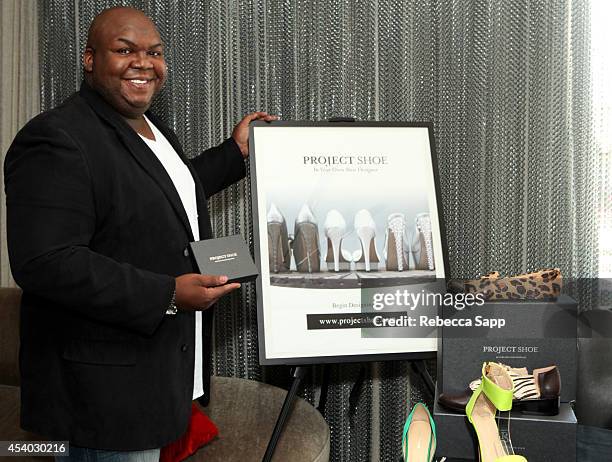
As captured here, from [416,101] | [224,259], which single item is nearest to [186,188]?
[224,259]

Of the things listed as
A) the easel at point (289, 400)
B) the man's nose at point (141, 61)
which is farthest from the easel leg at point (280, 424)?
the man's nose at point (141, 61)

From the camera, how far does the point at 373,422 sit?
253cm

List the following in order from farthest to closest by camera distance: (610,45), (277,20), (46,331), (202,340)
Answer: (277,20) < (610,45) < (202,340) < (46,331)

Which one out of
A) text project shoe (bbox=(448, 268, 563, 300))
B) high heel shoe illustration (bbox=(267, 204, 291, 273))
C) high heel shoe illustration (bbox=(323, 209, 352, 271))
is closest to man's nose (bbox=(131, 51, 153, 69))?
high heel shoe illustration (bbox=(267, 204, 291, 273))

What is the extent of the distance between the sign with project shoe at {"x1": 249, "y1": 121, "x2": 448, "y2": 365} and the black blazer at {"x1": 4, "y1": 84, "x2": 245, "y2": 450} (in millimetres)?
395

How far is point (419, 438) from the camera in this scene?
1709 mm

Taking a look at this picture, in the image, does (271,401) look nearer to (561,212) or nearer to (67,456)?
(67,456)

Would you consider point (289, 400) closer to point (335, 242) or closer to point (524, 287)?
point (335, 242)

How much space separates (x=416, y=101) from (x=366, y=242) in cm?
72

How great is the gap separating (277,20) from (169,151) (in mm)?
914

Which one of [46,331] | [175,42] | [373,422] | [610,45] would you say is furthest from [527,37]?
[46,331]

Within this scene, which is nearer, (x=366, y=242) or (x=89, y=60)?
(x=89, y=60)

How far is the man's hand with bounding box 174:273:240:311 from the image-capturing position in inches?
59.4

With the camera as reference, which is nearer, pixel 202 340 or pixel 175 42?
pixel 202 340
